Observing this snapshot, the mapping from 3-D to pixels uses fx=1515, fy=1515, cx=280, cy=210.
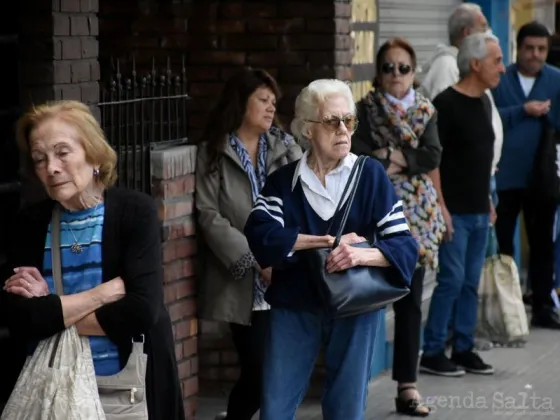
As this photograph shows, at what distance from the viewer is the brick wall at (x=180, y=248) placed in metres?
7.16

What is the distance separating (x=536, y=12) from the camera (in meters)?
15.8

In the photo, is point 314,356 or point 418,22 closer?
point 314,356

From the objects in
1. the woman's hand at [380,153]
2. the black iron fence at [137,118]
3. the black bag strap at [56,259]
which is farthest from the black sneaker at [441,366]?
the black bag strap at [56,259]

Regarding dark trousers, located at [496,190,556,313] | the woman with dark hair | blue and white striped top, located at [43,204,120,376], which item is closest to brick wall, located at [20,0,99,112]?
the woman with dark hair

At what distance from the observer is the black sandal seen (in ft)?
27.1

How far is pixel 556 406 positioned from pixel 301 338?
10.2ft

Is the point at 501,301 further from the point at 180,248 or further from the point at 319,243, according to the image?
the point at 319,243

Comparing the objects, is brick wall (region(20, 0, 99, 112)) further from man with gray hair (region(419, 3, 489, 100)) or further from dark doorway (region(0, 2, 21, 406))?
man with gray hair (region(419, 3, 489, 100))

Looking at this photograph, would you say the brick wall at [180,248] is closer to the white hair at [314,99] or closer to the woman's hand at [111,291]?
the white hair at [314,99]

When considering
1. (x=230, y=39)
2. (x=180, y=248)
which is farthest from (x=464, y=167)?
(x=180, y=248)

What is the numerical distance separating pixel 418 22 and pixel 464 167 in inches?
118

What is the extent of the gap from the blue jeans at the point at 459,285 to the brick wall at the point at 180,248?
2.24 metres

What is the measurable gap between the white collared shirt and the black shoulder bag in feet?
0.11

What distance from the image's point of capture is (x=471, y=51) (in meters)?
9.13
